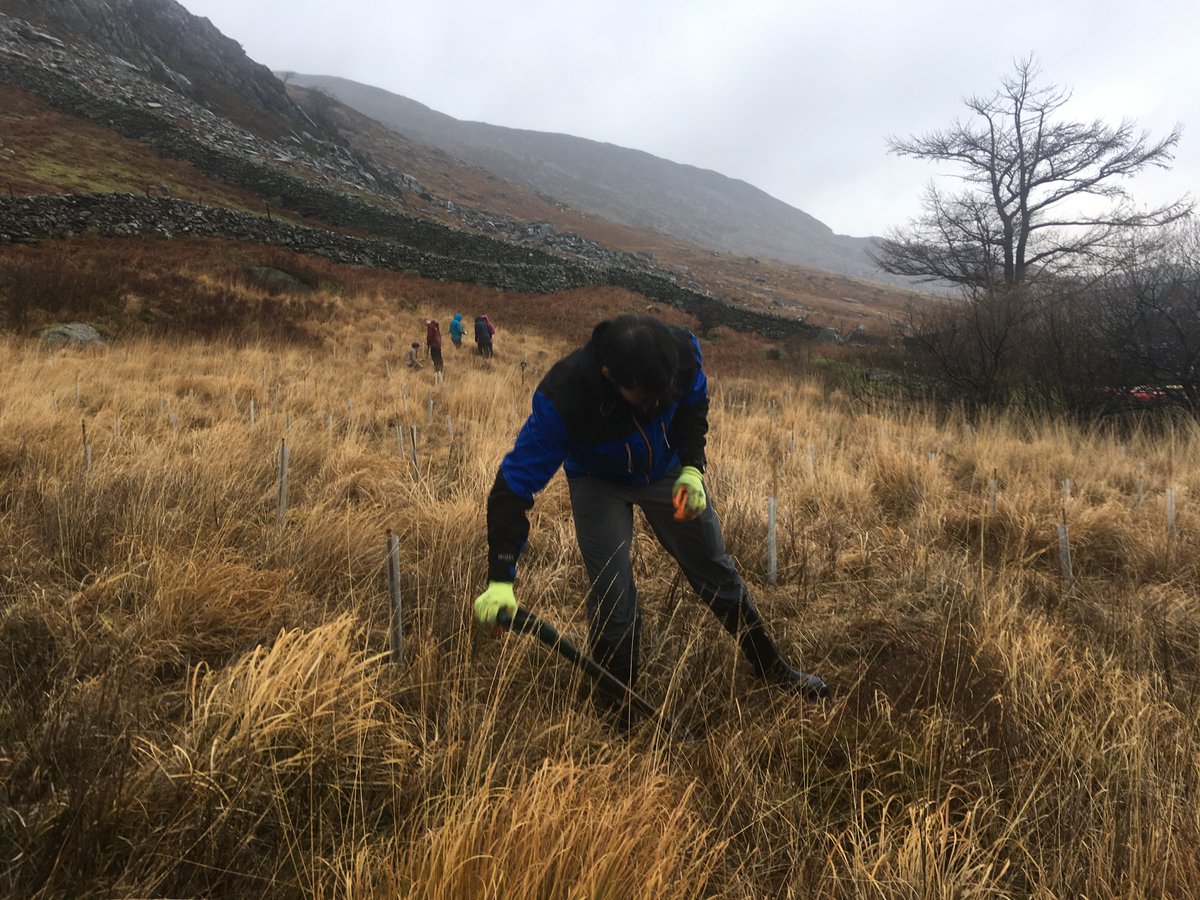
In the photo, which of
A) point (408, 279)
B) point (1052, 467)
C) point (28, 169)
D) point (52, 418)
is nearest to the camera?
point (52, 418)

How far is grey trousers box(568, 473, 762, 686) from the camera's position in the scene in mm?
2143

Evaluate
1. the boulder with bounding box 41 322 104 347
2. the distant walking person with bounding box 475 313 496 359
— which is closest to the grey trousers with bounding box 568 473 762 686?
the boulder with bounding box 41 322 104 347

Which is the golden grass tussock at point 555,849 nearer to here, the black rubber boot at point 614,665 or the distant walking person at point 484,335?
the black rubber boot at point 614,665

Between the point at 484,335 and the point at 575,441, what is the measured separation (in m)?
11.9

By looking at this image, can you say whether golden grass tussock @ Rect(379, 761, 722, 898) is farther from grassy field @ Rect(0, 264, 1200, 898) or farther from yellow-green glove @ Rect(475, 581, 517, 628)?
yellow-green glove @ Rect(475, 581, 517, 628)

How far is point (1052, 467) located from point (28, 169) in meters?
24.9

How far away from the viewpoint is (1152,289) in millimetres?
7777

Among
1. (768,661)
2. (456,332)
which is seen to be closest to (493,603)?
(768,661)

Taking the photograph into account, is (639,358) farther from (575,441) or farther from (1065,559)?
(1065,559)

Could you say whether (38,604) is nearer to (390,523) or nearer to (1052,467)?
(390,523)

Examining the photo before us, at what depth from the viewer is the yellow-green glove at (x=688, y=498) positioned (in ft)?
6.79

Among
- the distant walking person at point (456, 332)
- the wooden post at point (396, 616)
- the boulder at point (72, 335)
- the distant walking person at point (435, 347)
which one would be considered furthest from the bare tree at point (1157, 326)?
the boulder at point (72, 335)

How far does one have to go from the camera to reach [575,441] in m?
2.08

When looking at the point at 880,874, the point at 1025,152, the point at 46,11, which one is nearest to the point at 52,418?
the point at 880,874
